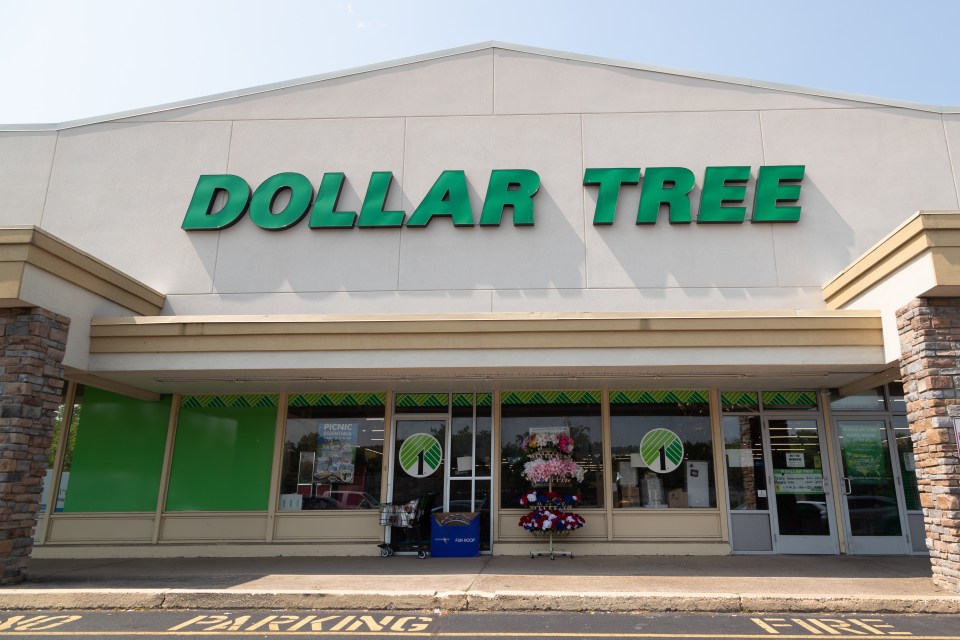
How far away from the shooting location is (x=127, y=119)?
13695 mm

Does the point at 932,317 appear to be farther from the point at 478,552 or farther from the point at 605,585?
the point at 478,552

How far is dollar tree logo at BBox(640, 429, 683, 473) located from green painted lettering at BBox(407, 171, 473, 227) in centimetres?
520

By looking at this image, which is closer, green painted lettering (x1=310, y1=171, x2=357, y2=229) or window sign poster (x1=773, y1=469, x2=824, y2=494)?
window sign poster (x1=773, y1=469, x2=824, y2=494)

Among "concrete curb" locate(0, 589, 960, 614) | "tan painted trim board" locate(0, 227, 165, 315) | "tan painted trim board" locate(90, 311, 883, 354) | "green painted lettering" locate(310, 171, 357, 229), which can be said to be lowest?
"concrete curb" locate(0, 589, 960, 614)

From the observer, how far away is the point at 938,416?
8148 millimetres

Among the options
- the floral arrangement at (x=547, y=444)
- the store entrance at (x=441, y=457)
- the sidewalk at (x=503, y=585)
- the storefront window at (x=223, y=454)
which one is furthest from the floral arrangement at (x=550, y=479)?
the storefront window at (x=223, y=454)

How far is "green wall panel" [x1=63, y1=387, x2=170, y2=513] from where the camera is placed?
11867 mm

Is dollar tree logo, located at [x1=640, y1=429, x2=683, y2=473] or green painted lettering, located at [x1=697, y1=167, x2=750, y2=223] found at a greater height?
green painted lettering, located at [x1=697, y1=167, x2=750, y2=223]

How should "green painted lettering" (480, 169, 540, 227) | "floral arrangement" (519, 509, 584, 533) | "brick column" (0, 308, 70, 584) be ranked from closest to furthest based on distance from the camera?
"brick column" (0, 308, 70, 584) → "floral arrangement" (519, 509, 584, 533) → "green painted lettering" (480, 169, 540, 227)

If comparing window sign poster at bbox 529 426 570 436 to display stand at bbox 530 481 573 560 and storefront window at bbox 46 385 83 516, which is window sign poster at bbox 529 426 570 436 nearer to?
display stand at bbox 530 481 573 560

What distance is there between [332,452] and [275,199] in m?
5.15

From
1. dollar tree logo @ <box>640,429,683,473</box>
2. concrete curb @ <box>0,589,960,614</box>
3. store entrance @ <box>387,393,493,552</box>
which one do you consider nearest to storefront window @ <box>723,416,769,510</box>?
dollar tree logo @ <box>640,429,683,473</box>

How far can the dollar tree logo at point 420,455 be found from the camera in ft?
38.6

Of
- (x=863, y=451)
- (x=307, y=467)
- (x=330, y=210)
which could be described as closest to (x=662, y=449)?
(x=863, y=451)
